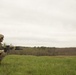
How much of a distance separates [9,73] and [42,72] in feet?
5.66

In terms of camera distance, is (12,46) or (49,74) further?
(12,46)

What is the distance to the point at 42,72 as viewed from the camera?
1238cm

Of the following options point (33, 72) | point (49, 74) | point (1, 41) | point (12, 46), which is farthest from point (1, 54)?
point (49, 74)

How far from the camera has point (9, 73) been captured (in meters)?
11.7

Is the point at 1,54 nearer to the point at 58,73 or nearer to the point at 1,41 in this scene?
the point at 1,41

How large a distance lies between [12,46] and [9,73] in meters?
5.48

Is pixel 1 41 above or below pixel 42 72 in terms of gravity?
above

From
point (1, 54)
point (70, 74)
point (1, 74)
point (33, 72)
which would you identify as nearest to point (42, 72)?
point (33, 72)

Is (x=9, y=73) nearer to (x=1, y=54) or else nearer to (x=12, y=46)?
(x=1, y=54)

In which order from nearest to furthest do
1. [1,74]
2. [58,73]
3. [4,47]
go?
[1,74] → [58,73] → [4,47]

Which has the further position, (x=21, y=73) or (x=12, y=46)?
(x=12, y=46)

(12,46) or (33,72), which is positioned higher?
(12,46)

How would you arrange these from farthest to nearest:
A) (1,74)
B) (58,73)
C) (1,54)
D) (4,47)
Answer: (4,47), (1,54), (58,73), (1,74)

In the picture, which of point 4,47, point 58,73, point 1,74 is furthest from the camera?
point 4,47
